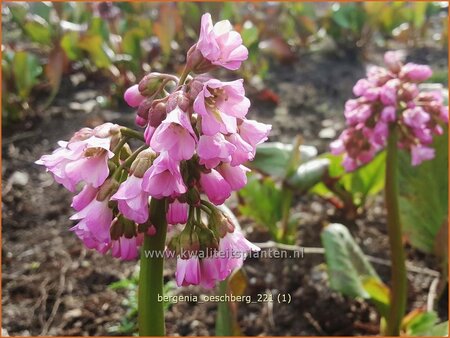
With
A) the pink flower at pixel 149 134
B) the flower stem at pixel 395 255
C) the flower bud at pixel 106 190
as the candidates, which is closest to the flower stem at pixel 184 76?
the pink flower at pixel 149 134

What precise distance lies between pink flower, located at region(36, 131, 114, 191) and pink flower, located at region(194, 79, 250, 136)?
18 centimetres

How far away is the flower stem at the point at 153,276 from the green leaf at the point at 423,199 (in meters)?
1.26

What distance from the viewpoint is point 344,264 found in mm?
1711

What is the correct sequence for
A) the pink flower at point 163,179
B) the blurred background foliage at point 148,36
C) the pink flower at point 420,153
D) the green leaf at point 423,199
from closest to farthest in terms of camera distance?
the pink flower at point 163,179 → the pink flower at point 420,153 → the green leaf at point 423,199 → the blurred background foliage at point 148,36

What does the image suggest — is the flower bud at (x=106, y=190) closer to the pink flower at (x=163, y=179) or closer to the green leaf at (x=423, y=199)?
the pink flower at (x=163, y=179)

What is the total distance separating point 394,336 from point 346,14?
115 inches

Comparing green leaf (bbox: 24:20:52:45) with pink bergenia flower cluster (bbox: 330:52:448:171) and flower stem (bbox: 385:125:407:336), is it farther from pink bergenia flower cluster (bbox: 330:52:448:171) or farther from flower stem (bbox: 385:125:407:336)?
flower stem (bbox: 385:125:407:336)

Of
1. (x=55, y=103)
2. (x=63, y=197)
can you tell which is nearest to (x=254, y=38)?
(x=55, y=103)

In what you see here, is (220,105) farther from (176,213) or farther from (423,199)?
(423,199)

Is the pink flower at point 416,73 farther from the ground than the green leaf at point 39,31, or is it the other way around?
Answer: the green leaf at point 39,31

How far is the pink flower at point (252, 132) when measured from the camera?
3.26 ft

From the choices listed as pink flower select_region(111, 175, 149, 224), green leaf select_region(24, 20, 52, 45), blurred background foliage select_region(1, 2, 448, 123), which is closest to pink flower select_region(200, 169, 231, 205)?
pink flower select_region(111, 175, 149, 224)

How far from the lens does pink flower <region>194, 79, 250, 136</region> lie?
898 mm

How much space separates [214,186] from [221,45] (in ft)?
0.81
